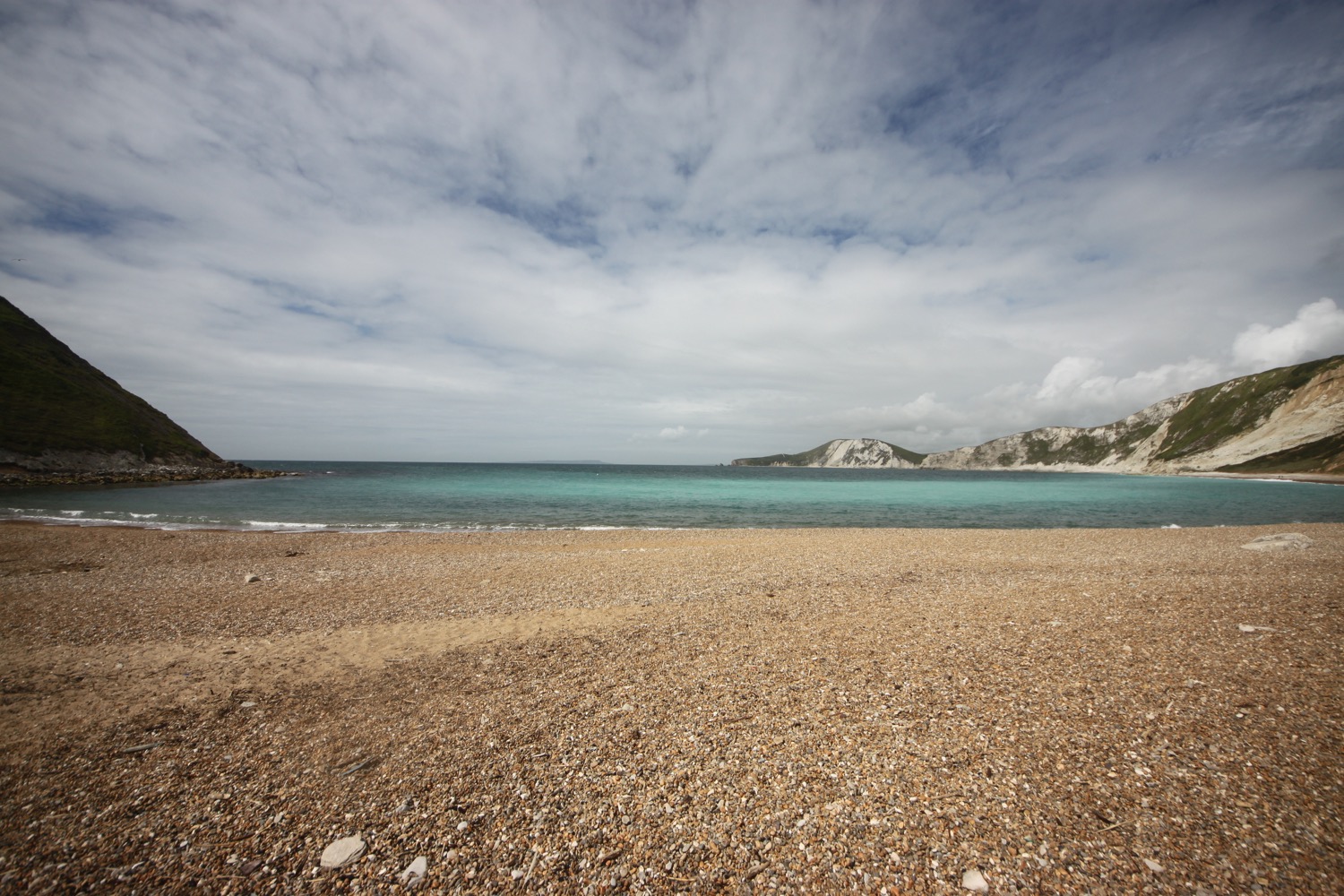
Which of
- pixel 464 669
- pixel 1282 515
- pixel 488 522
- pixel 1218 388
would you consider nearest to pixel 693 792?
pixel 464 669

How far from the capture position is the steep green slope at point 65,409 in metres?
61.6

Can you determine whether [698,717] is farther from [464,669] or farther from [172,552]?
[172,552]

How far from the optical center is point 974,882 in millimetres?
3951

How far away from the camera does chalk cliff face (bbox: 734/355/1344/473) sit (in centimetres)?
10850

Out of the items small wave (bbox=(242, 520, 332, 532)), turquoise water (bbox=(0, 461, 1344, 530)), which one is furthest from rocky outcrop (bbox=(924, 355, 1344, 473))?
small wave (bbox=(242, 520, 332, 532))

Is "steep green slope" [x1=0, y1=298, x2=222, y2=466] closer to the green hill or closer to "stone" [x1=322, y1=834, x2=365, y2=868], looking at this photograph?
the green hill

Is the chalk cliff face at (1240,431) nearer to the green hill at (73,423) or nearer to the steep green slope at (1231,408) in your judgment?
the steep green slope at (1231,408)

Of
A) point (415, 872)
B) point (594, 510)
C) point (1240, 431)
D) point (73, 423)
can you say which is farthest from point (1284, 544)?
point (1240, 431)

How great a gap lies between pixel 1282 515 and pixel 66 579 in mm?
70129

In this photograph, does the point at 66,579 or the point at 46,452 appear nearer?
the point at 66,579

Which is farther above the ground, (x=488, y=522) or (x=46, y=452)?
(x=46, y=452)

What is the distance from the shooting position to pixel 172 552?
19938mm

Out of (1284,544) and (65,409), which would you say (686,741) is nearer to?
(1284,544)

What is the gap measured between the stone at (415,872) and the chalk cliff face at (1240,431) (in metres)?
157
